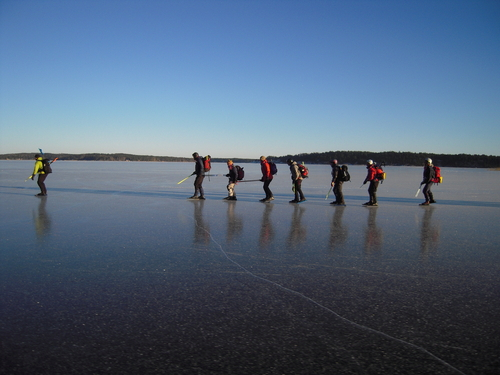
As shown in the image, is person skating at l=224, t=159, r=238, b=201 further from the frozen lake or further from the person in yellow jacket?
the person in yellow jacket

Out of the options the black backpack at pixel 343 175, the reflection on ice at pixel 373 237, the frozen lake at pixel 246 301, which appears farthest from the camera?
the black backpack at pixel 343 175

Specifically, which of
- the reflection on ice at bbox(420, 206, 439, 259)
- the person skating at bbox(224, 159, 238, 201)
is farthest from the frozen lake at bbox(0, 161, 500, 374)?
the person skating at bbox(224, 159, 238, 201)

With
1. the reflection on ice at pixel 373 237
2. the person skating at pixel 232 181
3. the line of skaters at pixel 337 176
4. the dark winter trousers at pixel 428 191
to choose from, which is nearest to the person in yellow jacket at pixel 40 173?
the line of skaters at pixel 337 176

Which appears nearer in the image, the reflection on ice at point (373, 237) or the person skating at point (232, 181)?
the reflection on ice at point (373, 237)

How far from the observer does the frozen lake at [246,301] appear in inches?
110

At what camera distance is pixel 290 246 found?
263 inches

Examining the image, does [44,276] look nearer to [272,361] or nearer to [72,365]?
[72,365]

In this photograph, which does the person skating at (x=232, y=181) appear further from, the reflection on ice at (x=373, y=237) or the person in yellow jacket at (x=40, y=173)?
the person in yellow jacket at (x=40, y=173)

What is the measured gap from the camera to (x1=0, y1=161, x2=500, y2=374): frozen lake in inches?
110

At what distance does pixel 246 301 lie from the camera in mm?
3910

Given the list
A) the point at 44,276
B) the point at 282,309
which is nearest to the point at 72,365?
the point at 282,309

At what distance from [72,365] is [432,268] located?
4.66 m

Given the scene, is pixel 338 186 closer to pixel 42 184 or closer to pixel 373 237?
pixel 373 237

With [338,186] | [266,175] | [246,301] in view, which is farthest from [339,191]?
[246,301]
